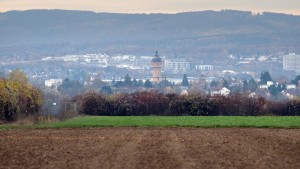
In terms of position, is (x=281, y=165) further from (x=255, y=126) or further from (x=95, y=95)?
(x=95, y=95)

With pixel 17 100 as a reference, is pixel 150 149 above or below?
below

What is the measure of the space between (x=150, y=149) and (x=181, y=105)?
157ft

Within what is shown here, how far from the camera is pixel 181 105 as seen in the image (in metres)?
85.4

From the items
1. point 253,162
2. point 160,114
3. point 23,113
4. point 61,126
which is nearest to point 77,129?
point 61,126

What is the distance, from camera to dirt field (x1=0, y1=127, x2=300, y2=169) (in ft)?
106

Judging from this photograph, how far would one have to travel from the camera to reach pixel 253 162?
3262 centimetres

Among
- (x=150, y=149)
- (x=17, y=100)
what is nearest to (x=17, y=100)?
(x=17, y=100)

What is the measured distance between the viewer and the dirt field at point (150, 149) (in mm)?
32406

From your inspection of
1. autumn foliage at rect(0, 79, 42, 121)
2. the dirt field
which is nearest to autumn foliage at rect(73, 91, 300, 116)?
autumn foliage at rect(0, 79, 42, 121)

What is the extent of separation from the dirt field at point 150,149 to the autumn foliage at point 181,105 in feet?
113

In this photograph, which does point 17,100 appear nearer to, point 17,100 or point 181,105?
point 17,100

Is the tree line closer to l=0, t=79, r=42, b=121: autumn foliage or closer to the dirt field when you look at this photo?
l=0, t=79, r=42, b=121: autumn foliage

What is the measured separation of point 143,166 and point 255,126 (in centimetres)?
2628

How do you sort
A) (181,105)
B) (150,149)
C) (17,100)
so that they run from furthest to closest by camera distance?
(181,105) → (17,100) → (150,149)
